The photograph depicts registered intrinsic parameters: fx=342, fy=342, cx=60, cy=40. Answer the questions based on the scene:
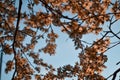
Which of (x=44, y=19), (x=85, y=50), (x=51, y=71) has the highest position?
(x=44, y=19)

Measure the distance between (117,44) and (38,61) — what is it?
4.46 metres

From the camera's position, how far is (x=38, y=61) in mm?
12586

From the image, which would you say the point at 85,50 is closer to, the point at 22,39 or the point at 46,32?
the point at 46,32

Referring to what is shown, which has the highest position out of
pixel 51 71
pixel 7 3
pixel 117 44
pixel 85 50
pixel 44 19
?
pixel 7 3

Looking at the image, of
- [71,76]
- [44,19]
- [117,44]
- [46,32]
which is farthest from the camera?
[46,32]

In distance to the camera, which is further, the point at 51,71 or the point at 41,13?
the point at 51,71

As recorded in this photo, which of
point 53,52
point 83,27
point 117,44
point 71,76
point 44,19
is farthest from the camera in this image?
point 53,52

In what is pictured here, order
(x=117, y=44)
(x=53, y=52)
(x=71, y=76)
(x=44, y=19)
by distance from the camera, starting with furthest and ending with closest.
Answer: (x=53, y=52) < (x=44, y=19) < (x=71, y=76) < (x=117, y=44)

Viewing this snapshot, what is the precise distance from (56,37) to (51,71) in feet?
4.58

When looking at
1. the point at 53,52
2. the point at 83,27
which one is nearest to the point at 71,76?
the point at 83,27

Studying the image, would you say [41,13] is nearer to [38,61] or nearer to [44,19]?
[44,19]

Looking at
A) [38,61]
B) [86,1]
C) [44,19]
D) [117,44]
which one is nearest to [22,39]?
[38,61]

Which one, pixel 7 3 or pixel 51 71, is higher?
pixel 7 3

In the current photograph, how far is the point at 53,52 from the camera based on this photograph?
Answer: 43.8ft
